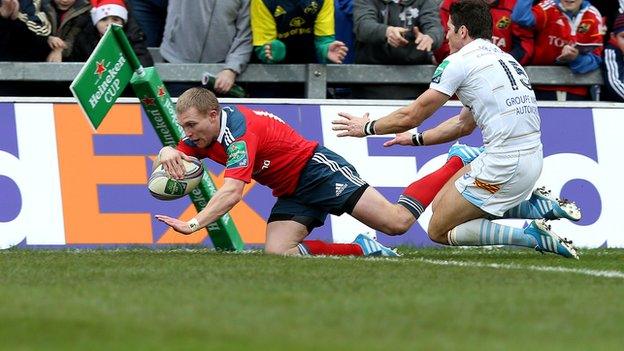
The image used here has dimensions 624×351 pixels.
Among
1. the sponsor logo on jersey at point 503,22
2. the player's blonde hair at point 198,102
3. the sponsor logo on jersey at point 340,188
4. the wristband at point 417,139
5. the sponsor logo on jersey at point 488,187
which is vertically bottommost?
the sponsor logo on jersey at point 340,188

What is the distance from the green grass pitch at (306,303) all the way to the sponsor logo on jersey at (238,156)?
716 millimetres

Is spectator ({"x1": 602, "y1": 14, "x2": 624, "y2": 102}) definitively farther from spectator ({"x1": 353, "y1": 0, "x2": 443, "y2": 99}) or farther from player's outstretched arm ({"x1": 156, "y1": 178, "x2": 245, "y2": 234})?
player's outstretched arm ({"x1": 156, "y1": 178, "x2": 245, "y2": 234})

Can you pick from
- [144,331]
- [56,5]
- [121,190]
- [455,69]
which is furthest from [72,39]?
[144,331]

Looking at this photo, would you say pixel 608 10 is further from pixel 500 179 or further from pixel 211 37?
pixel 500 179

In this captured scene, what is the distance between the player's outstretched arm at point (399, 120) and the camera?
10836 millimetres

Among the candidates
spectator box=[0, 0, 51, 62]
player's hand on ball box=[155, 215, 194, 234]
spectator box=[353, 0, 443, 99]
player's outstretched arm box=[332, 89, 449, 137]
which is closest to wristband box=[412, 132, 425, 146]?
player's outstretched arm box=[332, 89, 449, 137]

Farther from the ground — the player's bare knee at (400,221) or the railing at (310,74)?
the railing at (310,74)

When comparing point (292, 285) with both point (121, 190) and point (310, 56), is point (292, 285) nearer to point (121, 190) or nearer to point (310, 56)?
point (121, 190)

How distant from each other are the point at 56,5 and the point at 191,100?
11.9ft

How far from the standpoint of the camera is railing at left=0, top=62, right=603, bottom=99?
13.7 meters

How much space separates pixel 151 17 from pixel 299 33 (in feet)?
5.34

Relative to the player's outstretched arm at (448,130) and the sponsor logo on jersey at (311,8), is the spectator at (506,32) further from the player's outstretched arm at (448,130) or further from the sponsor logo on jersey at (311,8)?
the player's outstretched arm at (448,130)

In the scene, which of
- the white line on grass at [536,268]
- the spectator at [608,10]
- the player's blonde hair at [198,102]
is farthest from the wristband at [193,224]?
the spectator at [608,10]

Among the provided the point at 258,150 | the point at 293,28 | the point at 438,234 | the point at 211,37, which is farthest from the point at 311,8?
the point at 438,234
